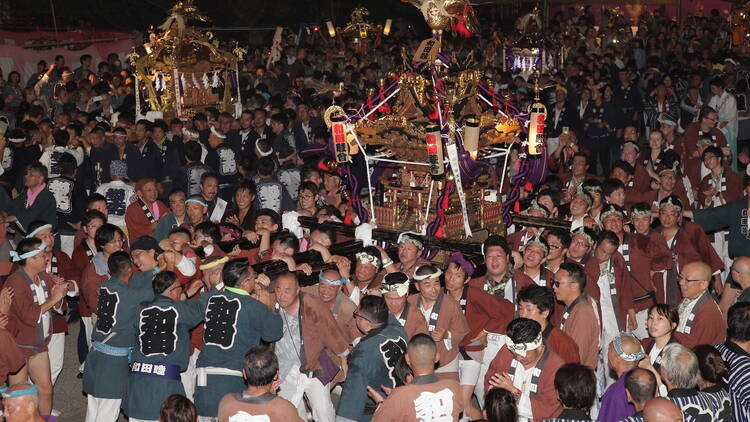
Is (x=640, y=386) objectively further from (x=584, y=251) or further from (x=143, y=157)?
(x=143, y=157)

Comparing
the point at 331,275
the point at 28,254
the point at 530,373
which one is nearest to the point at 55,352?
the point at 28,254

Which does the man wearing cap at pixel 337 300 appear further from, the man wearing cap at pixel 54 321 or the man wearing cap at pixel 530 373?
the man wearing cap at pixel 54 321

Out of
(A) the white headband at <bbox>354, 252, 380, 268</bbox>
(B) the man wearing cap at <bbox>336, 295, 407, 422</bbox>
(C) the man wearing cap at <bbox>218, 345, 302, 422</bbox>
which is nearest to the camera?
(C) the man wearing cap at <bbox>218, 345, 302, 422</bbox>

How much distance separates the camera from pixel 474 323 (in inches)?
297

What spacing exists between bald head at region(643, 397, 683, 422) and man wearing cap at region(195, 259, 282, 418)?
287 cm

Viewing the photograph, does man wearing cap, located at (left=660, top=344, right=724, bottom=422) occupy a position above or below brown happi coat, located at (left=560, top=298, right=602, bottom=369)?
above

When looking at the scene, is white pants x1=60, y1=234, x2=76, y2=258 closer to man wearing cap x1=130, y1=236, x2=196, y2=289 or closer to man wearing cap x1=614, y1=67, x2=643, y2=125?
man wearing cap x1=130, y1=236, x2=196, y2=289

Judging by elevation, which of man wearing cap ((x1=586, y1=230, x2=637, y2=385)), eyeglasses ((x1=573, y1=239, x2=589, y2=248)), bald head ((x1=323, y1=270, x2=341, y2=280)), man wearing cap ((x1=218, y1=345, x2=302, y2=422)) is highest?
man wearing cap ((x1=218, y1=345, x2=302, y2=422))

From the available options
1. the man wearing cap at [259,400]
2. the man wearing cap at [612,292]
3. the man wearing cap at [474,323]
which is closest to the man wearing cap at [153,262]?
the man wearing cap at [259,400]

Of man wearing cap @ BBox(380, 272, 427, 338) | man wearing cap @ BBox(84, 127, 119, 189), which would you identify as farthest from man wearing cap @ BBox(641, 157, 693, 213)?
man wearing cap @ BBox(84, 127, 119, 189)

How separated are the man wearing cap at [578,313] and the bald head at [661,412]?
6.12 feet

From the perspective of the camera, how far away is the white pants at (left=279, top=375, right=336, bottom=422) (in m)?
7.23

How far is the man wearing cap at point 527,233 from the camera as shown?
9.35m

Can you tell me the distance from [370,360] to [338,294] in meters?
1.38
